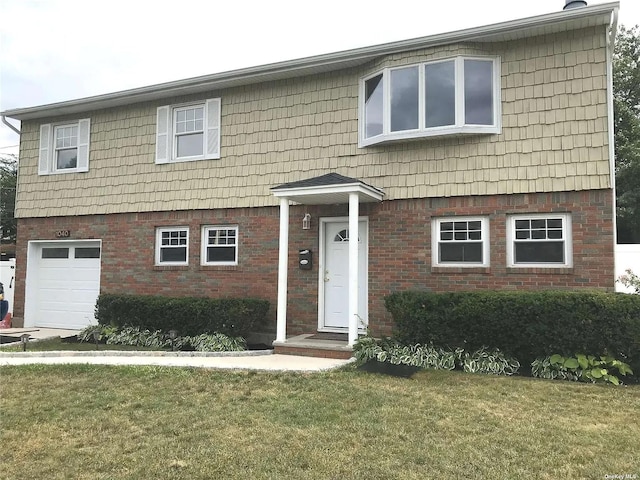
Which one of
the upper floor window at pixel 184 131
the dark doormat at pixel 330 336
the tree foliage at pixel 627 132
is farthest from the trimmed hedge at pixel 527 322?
the tree foliage at pixel 627 132

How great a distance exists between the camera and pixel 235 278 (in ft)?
34.3

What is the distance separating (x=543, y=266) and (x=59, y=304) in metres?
10.8

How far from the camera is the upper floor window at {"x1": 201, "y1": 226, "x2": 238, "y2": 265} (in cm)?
1065

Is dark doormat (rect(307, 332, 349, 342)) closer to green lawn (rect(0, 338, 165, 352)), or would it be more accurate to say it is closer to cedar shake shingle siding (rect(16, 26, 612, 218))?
cedar shake shingle siding (rect(16, 26, 612, 218))

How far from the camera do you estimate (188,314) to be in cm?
980

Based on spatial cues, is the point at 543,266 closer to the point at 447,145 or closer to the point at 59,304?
the point at 447,145

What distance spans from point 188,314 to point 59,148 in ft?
19.6

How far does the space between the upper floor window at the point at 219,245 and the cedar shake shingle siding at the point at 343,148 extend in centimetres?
55

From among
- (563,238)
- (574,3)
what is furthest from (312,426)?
(574,3)

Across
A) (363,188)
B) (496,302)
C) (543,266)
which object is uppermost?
(363,188)

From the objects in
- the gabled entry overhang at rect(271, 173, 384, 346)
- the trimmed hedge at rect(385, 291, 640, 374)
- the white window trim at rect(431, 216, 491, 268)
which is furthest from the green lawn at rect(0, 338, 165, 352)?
the white window trim at rect(431, 216, 491, 268)

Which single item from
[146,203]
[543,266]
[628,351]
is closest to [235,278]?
[146,203]

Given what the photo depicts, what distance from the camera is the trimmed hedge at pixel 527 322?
21.9 ft

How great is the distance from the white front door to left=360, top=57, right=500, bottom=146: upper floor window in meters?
1.73
